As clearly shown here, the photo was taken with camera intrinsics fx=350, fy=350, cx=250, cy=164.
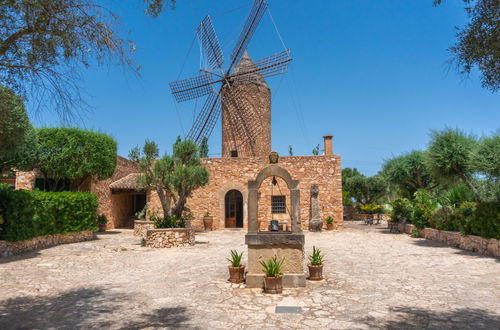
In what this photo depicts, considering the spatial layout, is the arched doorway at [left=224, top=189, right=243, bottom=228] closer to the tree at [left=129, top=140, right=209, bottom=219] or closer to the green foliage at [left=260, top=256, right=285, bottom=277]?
the tree at [left=129, top=140, right=209, bottom=219]

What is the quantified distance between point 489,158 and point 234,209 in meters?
11.2

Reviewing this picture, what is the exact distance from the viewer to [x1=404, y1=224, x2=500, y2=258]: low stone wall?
8273 millimetres

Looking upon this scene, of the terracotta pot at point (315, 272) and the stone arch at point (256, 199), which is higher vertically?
the stone arch at point (256, 199)

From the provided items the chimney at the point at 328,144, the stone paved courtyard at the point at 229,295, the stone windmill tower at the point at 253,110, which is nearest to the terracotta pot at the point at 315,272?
the stone paved courtyard at the point at 229,295

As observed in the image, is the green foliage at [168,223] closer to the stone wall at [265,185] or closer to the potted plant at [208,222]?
the potted plant at [208,222]

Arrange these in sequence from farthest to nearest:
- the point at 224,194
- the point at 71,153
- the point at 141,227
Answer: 1. the point at 224,194
2. the point at 141,227
3. the point at 71,153

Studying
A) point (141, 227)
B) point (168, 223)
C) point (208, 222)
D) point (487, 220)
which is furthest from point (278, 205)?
point (487, 220)

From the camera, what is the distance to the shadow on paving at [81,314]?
13.1ft

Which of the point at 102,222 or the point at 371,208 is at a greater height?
the point at 371,208

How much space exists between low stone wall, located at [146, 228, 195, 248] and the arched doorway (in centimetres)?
613

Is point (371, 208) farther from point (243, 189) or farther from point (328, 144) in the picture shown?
point (243, 189)

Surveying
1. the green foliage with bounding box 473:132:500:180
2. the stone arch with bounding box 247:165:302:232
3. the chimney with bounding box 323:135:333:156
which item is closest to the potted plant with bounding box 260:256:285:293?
the stone arch with bounding box 247:165:302:232

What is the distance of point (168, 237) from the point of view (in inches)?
430

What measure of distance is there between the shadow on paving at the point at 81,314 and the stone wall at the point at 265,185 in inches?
445
